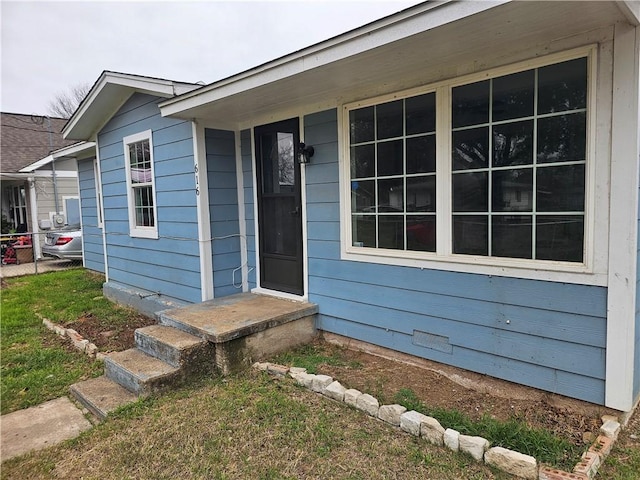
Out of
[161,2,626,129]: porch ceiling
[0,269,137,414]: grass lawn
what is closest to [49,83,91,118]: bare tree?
[0,269,137,414]: grass lawn

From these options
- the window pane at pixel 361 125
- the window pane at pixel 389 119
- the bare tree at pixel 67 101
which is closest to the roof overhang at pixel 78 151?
the window pane at pixel 361 125

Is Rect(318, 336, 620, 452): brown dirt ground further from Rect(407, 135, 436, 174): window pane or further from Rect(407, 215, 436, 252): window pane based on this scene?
Rect(407, 135, 436, 174): window pane

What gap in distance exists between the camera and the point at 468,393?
2.90 metres

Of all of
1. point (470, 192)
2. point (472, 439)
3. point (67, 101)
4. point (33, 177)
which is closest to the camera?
point (472, 439)

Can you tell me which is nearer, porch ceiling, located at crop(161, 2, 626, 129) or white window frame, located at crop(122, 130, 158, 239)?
porch ceiling, located at crop(161, 2, 626, 129)

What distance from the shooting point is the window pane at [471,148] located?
9.15 ft

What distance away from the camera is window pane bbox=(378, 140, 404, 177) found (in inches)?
131

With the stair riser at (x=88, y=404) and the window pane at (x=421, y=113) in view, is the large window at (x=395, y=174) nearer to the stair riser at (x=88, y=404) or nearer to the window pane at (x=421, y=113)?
the window pane at (x=421, y=113)

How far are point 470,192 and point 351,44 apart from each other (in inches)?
52.0

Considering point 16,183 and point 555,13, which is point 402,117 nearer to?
point 555,13

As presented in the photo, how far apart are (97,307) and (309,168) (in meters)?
4.05

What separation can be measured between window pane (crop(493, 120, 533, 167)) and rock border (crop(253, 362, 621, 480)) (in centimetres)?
167

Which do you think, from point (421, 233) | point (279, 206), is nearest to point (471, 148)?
point (421, 233)

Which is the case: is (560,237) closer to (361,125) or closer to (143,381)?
(361,125)
